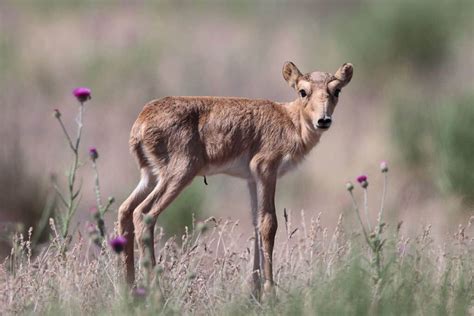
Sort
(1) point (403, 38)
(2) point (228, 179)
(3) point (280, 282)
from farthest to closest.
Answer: (1) point (403, 38)
(2) point (228, 179)
(3) point (280, 282)

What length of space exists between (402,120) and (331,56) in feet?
19.4

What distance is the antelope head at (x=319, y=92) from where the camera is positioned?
23.2 ft

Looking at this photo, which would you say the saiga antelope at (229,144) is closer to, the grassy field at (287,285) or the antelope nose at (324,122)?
the antelope nose at (324,122)

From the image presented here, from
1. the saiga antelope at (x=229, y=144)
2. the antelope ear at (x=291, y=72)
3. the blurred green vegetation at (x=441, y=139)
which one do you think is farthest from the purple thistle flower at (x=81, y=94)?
the blurred green vegetation at (x=441, y=139)

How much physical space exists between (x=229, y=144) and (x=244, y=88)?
40.1 ft

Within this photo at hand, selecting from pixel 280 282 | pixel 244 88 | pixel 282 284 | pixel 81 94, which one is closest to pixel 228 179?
pixel 244 88

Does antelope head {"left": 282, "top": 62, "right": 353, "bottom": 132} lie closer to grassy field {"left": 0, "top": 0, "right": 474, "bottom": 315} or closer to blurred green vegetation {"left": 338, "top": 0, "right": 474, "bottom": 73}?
grassy field {"left": 0, "top": 0, "right": 474, "bottom": 315}

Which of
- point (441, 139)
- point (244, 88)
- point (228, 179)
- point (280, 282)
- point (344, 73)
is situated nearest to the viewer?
point (280, 282)

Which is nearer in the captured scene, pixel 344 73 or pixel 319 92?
pixel 319 92

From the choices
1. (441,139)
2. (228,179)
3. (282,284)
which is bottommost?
(282,284)

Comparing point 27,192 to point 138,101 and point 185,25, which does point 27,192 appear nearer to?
point 138,101

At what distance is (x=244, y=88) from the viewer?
19.3m

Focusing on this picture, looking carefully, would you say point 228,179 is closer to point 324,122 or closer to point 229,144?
point 229,144

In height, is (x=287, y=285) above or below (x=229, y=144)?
below
